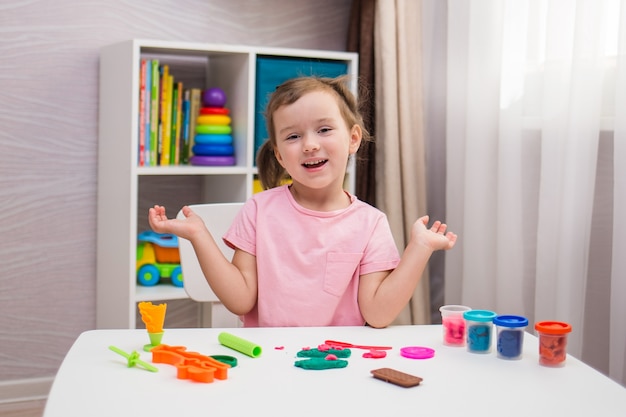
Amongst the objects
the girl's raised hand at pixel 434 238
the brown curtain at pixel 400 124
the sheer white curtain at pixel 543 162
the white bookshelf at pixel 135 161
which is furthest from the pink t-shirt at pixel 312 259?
the brown curtain at pixel 400 124

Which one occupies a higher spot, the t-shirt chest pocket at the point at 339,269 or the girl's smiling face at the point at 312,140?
the girl's smiling face at the point at 312,140

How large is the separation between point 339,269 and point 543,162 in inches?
31.8

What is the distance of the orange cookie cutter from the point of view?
3.34ft

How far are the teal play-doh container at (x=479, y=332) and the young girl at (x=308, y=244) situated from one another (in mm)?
259

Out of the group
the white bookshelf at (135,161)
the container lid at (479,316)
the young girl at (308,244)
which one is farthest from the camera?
the white bookshelf at (135,161)

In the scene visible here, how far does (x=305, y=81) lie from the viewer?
1.54 meters

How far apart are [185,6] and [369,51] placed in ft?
2.07

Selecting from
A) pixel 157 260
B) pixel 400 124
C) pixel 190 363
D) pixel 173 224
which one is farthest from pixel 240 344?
pixel 400 124

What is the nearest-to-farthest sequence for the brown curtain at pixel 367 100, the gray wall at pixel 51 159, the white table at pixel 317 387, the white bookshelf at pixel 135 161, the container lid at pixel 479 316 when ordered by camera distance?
the white table at pixel 317 387 → the container lid at pixel 479 316 → the white bookshelf at pixel 135 161 → the gray wall at pixel 51 159 → the brown curtain at pixel 367 100

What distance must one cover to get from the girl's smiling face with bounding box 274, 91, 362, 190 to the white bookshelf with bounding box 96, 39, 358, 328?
968mm

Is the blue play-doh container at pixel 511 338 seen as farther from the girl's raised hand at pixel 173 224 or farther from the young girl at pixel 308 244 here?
the girl's raised hand at pixel 173 224

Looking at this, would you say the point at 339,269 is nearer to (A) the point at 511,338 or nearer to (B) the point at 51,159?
(A) the point at 511,338

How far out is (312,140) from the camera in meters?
1.47

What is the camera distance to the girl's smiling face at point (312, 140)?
1480 millimetres
